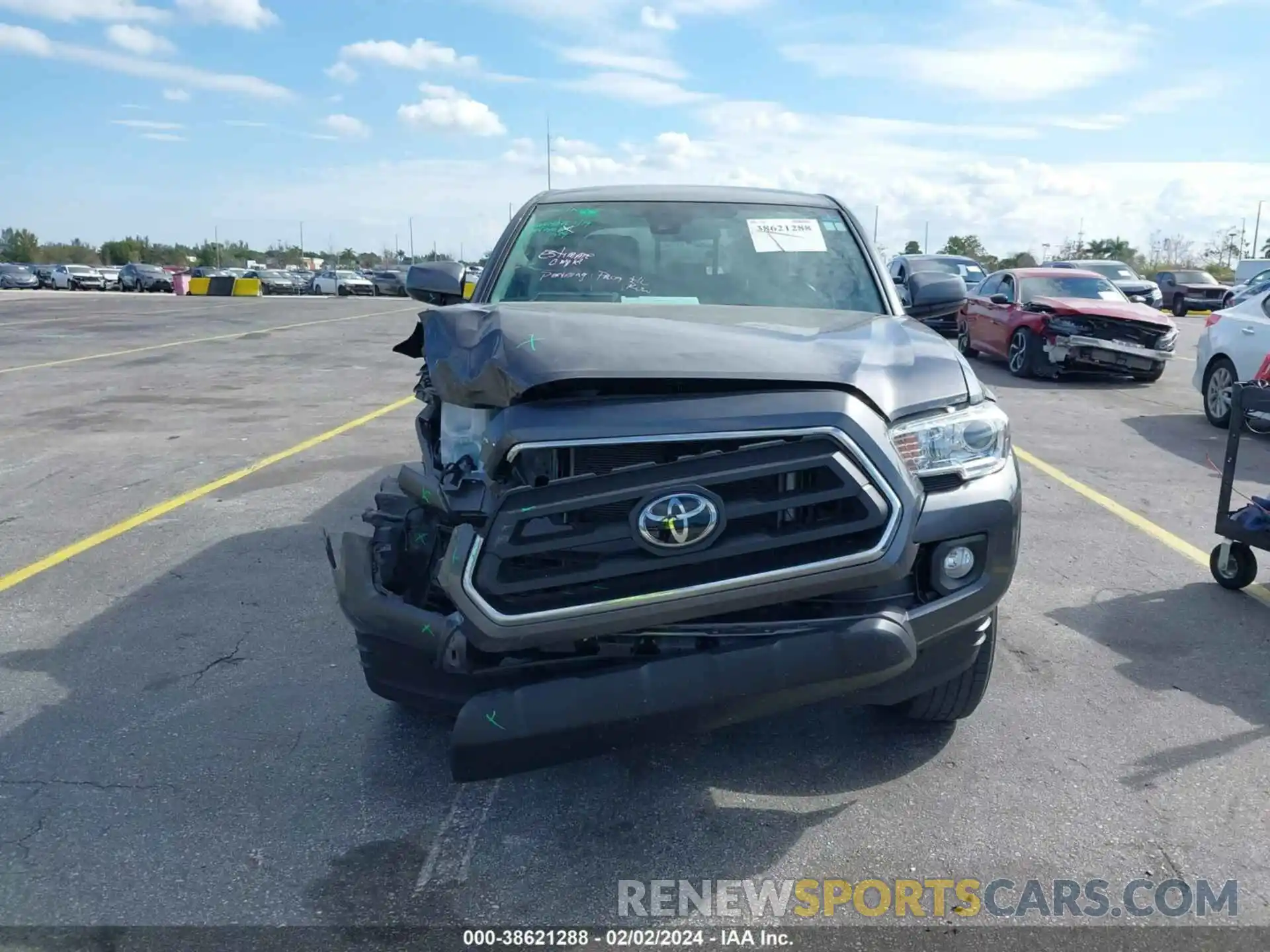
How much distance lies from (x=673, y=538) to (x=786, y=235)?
2430 millimetres

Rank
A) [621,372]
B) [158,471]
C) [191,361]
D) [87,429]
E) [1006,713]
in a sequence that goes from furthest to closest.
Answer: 1. [191,361]
2. [87,429]
3. [158,471]
4. [1006,713]
5. [621,372]

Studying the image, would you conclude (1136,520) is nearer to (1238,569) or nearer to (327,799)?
(1238,569)

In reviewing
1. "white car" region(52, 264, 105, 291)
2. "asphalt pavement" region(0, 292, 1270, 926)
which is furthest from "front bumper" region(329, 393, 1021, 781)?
"white car" region(52, 264, 105, 291)

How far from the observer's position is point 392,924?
2797 mm

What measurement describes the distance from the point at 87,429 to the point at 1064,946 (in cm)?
963

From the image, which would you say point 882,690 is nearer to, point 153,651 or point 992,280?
point 153,651

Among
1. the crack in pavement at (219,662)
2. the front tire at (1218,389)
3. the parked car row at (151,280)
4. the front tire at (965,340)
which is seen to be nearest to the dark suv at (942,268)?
the front tire at (965,340)

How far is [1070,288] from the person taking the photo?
15531 mm

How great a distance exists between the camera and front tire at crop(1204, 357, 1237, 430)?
10.7m

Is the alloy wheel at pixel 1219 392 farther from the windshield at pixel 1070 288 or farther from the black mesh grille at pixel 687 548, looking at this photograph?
the black mesh grille at pixel 687 548

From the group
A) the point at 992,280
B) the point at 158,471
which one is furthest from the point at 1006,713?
the point at 992,280

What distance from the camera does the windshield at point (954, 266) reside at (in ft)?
73.5

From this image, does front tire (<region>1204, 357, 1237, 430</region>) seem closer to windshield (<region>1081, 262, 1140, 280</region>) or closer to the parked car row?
windshield (<region>1081, 262, 1140, 280</region>)

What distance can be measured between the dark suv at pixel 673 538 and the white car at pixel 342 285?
175 feet
